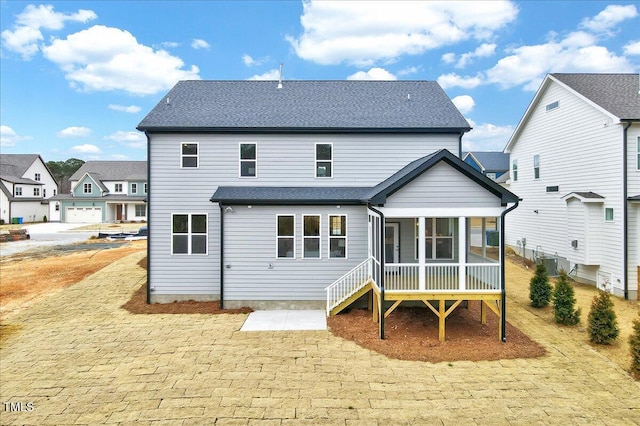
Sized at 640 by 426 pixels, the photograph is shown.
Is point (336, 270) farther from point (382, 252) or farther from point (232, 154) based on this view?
point (232, 154)

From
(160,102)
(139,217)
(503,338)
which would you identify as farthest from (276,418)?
(139,217)

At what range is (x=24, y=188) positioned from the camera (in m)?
50.2

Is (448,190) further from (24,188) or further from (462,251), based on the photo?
(24,188)

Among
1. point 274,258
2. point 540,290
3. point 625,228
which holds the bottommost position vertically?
point 540,290

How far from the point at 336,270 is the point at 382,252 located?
327 centimetres

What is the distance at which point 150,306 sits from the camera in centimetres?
1373

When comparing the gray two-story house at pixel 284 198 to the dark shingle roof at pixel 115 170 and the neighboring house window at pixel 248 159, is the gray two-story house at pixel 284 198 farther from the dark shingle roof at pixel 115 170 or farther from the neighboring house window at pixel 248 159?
the dark shingle roof at pixel 115 170

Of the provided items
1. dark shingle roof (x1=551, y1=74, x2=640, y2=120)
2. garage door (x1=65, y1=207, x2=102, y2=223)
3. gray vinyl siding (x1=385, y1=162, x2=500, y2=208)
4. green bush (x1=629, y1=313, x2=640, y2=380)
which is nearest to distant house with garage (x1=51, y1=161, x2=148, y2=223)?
garage door (x1=65, y1=207, x2=102, y2=223)

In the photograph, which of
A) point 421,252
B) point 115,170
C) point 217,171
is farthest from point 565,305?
point 115,170

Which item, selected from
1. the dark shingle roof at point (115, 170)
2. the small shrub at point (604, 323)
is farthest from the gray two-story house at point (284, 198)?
the dark shingle roof at point (115, 170)

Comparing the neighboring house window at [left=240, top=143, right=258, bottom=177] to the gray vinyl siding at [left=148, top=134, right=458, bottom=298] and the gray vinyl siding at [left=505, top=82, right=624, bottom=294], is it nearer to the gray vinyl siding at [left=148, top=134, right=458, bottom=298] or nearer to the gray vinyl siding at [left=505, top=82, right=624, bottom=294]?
the gray vinyl siding at [left=148, top=134, right=458, bottom=298]

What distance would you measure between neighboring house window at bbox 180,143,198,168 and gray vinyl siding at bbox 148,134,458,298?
0.16 m

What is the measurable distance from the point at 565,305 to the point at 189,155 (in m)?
13.8

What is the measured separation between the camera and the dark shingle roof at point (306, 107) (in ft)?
46.5
